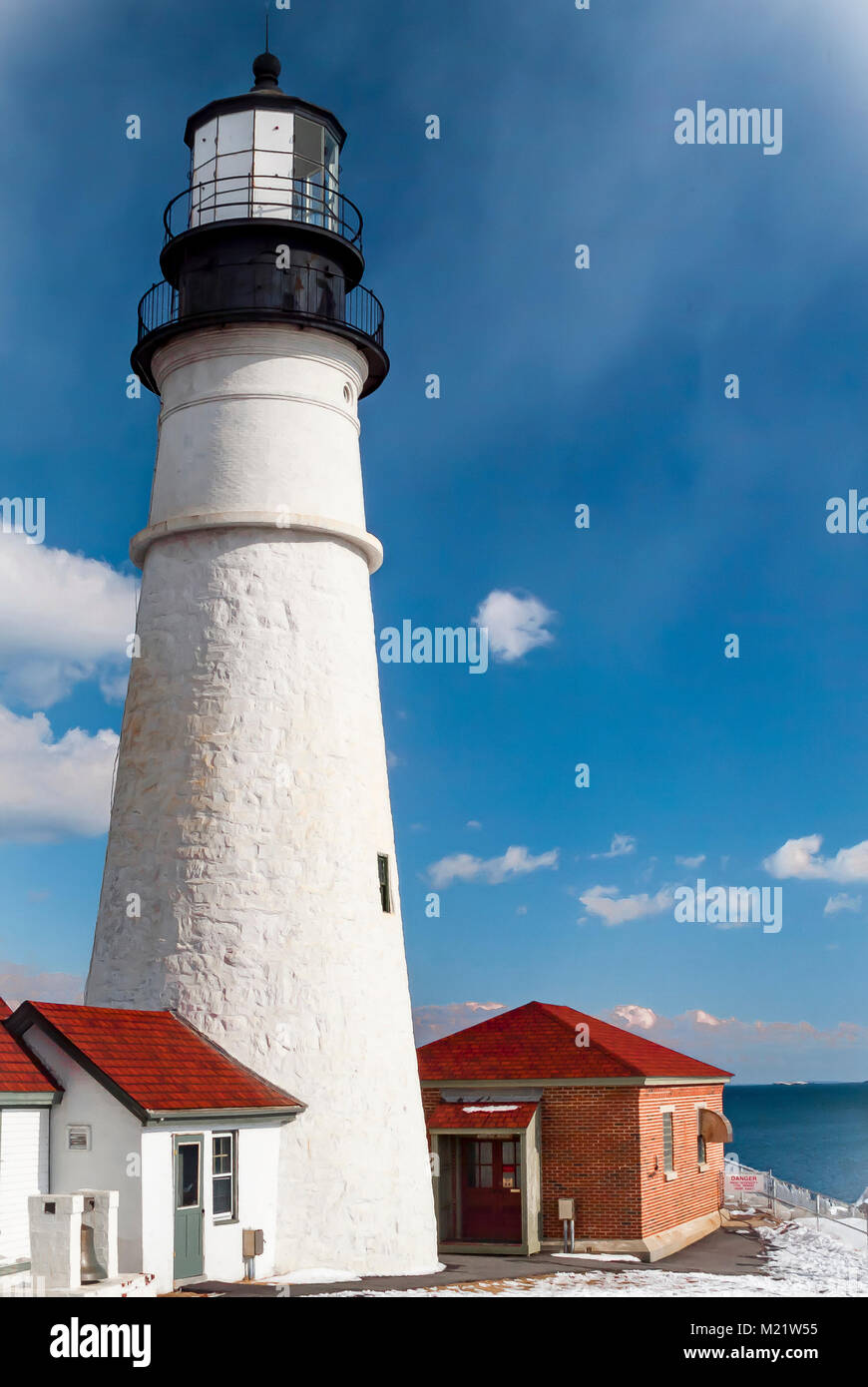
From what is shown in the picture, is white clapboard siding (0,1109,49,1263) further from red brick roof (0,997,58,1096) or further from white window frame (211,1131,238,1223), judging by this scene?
white window frame (211,1131,238,1223)

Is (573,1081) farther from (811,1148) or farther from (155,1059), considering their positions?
(811,1148)

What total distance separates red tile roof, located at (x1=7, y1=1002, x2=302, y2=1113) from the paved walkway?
223 centimetres

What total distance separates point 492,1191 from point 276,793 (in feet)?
30.2

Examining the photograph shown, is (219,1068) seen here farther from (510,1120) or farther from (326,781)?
(510,1120)

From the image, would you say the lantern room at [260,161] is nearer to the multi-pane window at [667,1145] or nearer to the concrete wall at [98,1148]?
the concrete wall at [98,1148]

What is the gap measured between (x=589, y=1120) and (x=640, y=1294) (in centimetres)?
695

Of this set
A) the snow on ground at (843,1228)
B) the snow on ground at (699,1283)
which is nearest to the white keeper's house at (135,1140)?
the snow on ground at (699,1283)

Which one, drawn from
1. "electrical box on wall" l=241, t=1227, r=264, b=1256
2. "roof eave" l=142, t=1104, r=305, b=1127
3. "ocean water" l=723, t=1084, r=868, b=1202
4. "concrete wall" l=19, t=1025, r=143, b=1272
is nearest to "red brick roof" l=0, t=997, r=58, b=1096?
"concrete wall" l=19, t=1025, r=143, b=1272

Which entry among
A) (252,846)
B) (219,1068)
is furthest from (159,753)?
(219,1068)

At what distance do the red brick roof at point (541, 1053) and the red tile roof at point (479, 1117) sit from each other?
1.67 ft

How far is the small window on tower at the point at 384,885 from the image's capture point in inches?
861

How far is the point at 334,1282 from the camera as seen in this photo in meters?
18.5

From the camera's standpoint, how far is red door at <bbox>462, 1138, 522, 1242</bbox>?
2477cm

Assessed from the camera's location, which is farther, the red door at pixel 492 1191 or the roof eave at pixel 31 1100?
the red door at pixel 492 1191
